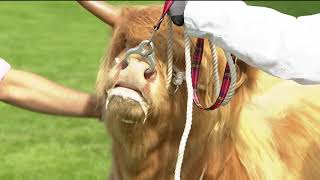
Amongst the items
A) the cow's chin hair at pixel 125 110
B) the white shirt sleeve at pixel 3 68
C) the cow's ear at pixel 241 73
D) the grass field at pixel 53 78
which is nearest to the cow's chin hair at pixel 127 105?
the cow's chin hair at pixel 125 110

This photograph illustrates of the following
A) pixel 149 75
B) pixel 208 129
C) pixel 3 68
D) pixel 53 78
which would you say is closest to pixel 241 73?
pixel 208 129

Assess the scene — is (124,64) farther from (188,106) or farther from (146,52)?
(188,106)

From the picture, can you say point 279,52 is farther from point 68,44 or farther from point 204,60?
point 68,44

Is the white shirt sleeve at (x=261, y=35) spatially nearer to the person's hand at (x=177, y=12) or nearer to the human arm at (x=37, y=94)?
the person's hand at (x=177, y=12)

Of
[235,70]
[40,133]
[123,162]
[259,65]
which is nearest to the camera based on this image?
[259,65]

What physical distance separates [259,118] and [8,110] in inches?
160

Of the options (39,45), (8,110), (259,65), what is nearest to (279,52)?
(259,65)

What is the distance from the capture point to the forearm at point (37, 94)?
3219mm

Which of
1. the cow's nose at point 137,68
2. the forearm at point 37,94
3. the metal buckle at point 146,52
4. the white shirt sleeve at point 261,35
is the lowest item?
the forearm at point 37,94

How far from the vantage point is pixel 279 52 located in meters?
2.26

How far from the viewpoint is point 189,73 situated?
2424 mm

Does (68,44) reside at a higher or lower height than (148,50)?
lower

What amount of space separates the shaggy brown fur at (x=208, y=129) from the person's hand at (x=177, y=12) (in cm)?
18

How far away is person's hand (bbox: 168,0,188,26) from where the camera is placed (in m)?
2.27
